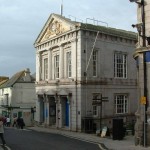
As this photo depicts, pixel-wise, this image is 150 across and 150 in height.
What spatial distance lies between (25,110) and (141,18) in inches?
→ 1561

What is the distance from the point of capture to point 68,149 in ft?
63.2

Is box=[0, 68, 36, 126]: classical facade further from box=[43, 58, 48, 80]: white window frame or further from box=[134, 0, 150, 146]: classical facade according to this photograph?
box=[134, 0, 150, 146]: classical facade

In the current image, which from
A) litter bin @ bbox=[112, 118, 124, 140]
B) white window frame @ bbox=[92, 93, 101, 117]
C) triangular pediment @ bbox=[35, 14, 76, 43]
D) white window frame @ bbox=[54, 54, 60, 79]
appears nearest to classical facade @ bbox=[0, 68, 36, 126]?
triangular pediment @ bbox=[35, 14, 76, 43]

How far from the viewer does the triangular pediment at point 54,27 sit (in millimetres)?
35344

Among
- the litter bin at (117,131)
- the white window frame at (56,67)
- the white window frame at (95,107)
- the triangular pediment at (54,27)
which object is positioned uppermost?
the triangular pediment at (54,27)

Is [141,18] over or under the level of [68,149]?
over

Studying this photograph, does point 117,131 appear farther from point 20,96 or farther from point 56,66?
point 20,96

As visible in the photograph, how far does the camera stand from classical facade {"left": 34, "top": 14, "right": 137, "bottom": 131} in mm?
33469

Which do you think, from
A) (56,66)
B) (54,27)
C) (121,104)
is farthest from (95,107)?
(54,27)

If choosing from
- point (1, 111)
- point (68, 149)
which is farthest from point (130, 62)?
point (1, 111)

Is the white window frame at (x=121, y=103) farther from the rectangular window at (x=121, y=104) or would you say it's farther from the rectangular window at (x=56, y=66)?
the rectangular window at (x=56, y=66)

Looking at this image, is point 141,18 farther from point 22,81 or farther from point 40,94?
point 22,81

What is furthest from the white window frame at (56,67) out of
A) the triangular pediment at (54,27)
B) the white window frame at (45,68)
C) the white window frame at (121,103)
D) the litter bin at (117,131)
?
the litter bin at (117,131)

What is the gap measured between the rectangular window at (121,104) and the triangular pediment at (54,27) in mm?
8635
